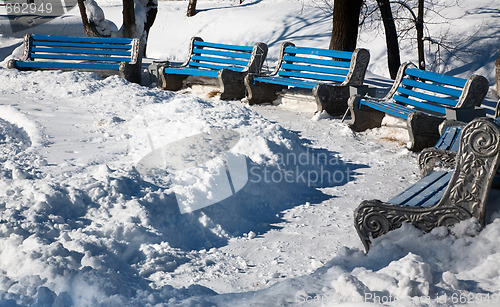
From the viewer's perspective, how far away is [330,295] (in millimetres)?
3252

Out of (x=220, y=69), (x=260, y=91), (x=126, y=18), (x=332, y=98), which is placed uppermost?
(x=126, y=18)

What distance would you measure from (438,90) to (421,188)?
124 inches

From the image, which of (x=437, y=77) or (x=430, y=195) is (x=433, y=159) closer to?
(x=430, y=195)

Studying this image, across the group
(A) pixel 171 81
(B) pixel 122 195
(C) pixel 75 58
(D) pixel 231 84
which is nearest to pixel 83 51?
(C) pixel 75 58

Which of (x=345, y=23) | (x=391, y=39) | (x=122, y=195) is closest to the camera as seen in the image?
(x=122, y=195)

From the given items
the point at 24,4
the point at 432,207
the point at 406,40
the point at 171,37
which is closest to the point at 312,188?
the point at 432,207

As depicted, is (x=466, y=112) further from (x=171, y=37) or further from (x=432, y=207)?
(x=171, y=37)

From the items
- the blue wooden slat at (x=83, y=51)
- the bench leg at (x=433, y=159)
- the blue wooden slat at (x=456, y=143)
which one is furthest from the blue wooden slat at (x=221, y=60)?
the bench leg at (x=433, y=159)

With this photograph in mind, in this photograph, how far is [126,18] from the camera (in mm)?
15234

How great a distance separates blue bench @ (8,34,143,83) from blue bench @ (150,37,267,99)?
51 centimetres

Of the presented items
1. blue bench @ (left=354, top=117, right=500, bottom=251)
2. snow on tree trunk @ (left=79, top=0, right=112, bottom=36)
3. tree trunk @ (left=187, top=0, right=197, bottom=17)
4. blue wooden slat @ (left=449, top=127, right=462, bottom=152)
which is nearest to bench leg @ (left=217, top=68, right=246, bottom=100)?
blue wooden slat @ (left=449, top=127, right=462, bottom=152)

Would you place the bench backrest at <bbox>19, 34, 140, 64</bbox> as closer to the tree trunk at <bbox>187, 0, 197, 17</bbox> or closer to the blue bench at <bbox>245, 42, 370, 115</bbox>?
the blue bench at <bbox>245, 42, 370, 115</bbox>

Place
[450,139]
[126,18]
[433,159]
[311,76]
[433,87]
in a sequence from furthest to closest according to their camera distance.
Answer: [126,18] < [311,76] < [433,87] < [450,139] < [433,159]

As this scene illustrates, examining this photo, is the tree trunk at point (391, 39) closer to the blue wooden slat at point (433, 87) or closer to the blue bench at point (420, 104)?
the blue bench at point (420, 104)
